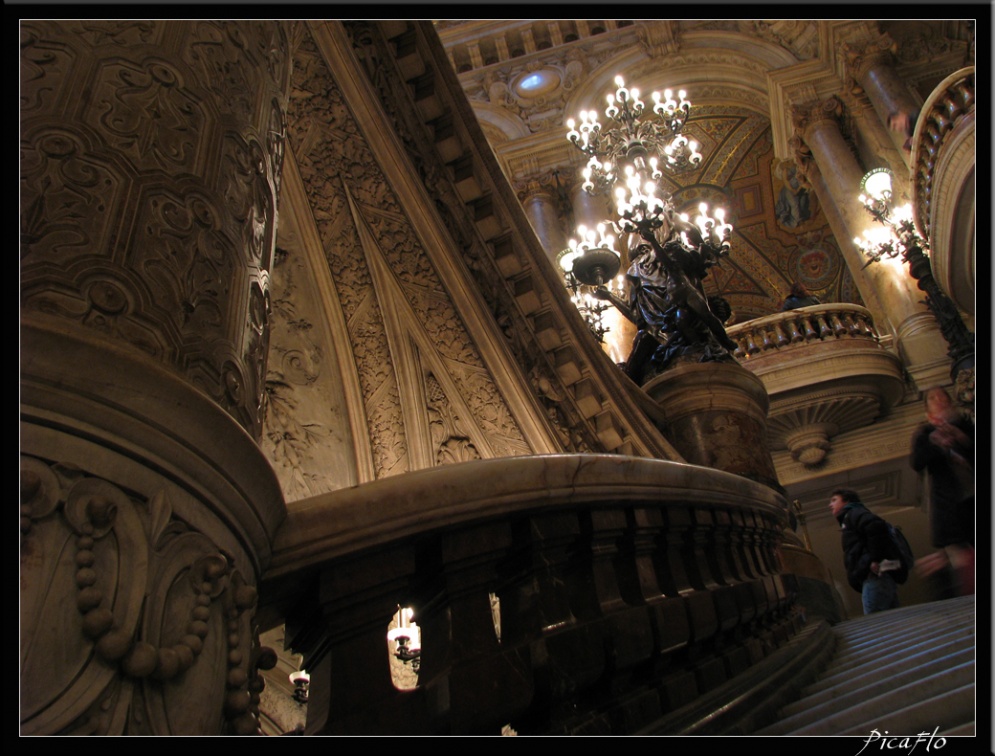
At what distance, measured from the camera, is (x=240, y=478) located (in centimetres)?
91

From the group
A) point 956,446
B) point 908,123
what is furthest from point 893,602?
point 908,123

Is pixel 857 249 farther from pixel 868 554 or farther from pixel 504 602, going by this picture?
pixel 504 602

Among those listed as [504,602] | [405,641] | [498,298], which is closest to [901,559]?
[498,298]

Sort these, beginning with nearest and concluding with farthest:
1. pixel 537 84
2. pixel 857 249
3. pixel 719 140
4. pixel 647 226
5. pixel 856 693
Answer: pixel 856 693, pixel 647 226, pixel 857 249, pixel 537 84, pixel 719 140

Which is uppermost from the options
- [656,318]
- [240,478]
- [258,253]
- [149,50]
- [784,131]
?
[784,131]

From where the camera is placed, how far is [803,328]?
36.9 feet

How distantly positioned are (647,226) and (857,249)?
6.67 meters

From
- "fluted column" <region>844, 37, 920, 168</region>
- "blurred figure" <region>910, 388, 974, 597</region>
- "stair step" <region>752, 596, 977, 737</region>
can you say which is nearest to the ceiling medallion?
"fluted column" <region>844, 37, 920, 168</region>

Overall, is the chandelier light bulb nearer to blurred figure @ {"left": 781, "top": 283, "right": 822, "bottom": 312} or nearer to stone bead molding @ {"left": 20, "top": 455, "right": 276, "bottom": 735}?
blurred figure @ {"left": 781, "top": 283, "right": 822, "bottom": 312}

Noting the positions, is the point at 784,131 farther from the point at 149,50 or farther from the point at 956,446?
the point at 149,50

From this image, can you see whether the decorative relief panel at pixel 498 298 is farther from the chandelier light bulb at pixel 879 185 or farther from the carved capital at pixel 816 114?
the carved capital at pixel 816 114

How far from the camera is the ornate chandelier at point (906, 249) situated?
29.8ft

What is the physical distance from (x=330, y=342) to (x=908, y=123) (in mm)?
9610

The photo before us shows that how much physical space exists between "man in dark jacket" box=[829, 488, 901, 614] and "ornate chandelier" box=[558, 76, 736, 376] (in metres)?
1.32
